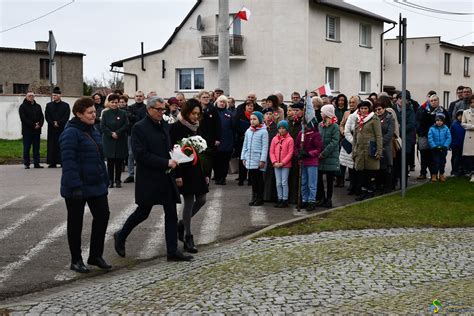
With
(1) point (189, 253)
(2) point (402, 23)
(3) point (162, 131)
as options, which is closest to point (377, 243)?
(1) point (189, 253)

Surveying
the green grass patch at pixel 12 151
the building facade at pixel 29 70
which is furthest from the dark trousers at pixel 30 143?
the building facade at pixel 29 70

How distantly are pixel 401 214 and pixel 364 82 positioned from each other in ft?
115

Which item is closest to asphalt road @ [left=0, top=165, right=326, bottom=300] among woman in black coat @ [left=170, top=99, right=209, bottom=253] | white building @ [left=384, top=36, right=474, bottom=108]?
woman in black coat @ [left=170, top=99, right=209, bottom=253]

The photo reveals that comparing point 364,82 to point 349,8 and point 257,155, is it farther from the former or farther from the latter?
point 257,155

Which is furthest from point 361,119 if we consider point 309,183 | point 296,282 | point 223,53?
point 223,53

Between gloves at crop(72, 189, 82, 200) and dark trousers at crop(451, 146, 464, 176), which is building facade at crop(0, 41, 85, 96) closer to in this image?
dark trousers at crop(451, 146, 464, 176)

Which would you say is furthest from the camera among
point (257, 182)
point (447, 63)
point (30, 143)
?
point (447, 63)

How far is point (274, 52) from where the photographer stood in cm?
3925

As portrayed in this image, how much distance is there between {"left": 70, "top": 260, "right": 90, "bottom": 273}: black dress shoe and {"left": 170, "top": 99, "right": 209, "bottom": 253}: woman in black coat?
59.2 inches

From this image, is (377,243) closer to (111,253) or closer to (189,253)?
(189,253)

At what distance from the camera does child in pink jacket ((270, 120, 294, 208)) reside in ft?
41.9

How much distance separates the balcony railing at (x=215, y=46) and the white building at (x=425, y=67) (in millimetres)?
19038

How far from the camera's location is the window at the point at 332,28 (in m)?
41.2

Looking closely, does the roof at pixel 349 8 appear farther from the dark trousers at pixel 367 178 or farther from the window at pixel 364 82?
the dark trousers at pixel 367 178
